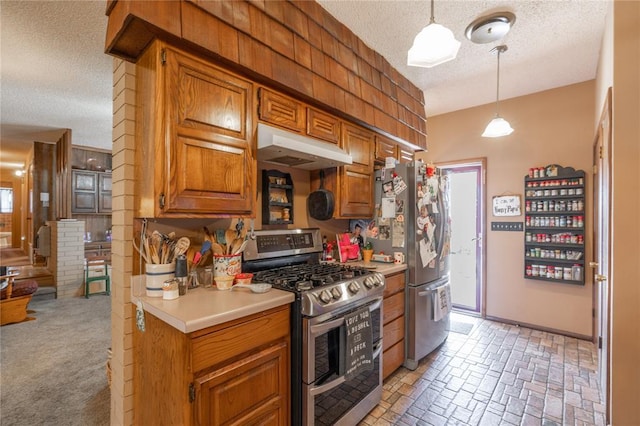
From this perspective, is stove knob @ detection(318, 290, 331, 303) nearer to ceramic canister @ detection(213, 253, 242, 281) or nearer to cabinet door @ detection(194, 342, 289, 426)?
cabinet door @ detection(194, 342, 289, 426)

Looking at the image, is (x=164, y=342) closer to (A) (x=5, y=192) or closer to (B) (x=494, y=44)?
(B) (x=494, y=44)

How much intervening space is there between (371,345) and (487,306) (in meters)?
2.67

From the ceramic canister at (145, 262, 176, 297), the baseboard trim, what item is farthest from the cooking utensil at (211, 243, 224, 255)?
the baseboard trim

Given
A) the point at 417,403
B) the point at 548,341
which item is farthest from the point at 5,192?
the point at 548,341

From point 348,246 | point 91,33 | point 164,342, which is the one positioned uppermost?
point 91,33

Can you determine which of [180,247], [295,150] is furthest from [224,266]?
[295,150]

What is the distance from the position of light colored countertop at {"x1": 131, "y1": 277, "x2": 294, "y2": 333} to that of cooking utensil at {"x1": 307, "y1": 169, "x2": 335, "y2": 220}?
38.4 inches

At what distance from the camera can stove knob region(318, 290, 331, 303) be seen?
1.63 metres

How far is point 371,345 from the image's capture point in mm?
1949

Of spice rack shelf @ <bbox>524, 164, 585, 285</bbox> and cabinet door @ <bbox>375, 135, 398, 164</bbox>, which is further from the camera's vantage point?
spice rack shelf @ <bbox>524, 164, 585, 285</bbox>

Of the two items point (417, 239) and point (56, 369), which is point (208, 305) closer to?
point (417, 239)

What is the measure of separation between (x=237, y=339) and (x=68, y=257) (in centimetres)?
528

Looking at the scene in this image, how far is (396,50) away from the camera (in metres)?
2.68

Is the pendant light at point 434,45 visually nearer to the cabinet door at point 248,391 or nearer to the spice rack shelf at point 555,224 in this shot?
the cabinet door at point 248,391
